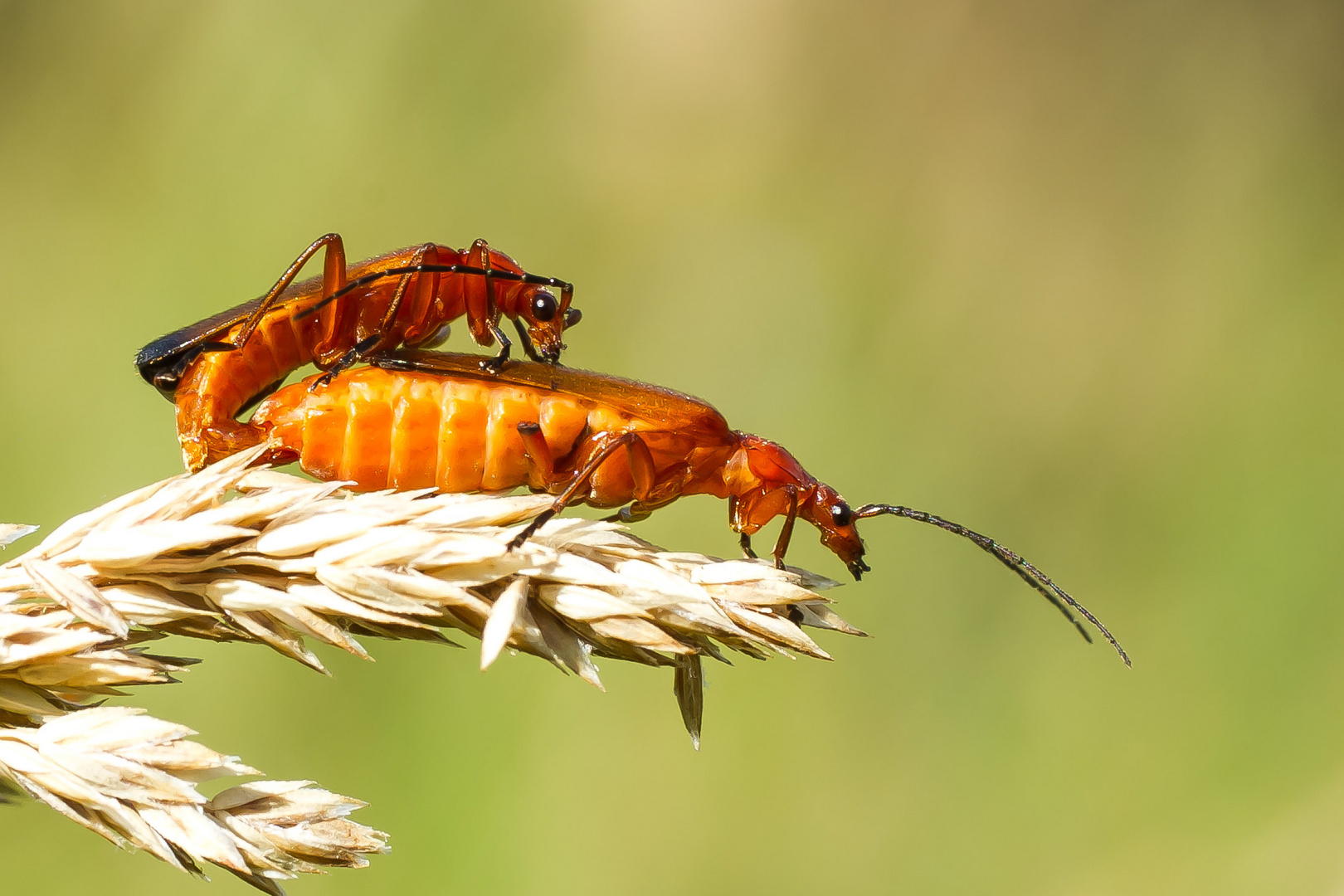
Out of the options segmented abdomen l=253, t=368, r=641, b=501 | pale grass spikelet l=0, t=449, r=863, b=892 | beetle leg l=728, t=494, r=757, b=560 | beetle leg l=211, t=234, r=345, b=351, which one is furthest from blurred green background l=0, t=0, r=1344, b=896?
pale grass spikelet l=0, t=449, r=863, b=892

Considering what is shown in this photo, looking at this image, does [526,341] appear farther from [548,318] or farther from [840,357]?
[840,357]

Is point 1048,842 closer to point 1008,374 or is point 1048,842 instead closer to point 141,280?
point 1008,374

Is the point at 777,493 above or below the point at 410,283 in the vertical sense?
below

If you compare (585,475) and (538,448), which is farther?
(538,448)

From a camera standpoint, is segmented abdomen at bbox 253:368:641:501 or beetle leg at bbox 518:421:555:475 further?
beetle leg at bbox 518:421:555:475

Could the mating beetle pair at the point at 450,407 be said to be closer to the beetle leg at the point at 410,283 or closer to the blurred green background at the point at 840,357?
the beetle leg at the point at 410,283

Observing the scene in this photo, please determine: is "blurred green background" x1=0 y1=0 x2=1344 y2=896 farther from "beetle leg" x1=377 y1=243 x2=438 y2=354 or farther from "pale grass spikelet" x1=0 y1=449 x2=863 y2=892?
"pale grass spikelet" x1=0 y1=449 x2=863 y2=892

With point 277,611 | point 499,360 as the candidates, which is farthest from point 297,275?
point 277,611
